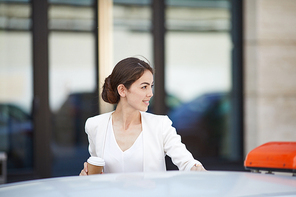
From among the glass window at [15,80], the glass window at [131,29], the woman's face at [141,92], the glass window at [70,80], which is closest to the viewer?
the woman's face at [141,92]

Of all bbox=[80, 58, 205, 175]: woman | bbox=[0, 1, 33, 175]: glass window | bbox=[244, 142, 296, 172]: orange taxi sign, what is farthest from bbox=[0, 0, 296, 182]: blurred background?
bbox=[244, 142, 296, 172]: orange taxi sign

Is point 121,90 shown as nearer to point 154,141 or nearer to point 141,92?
point 141,92

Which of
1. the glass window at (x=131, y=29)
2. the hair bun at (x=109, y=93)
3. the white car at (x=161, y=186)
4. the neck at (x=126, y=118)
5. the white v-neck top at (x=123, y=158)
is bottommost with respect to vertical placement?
the white v-neck top at (x=123, y=158)

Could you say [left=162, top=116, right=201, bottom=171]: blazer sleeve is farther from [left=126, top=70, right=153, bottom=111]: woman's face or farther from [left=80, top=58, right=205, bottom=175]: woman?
[left=126, top=70, right=153, bottom=111]: woman's face

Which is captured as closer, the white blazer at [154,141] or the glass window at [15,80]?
the white blazer at [154,141]

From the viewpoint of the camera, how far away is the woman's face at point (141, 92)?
2.34 m

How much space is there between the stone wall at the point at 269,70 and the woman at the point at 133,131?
3.30 m

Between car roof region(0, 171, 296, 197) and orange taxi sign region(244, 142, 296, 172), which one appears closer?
car roof region(0, 171, 296, 197)

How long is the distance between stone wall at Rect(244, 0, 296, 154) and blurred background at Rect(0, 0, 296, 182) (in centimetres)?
1

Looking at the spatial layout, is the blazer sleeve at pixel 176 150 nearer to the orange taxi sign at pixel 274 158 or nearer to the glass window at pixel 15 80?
the orange taxi sign at pixel 274 158

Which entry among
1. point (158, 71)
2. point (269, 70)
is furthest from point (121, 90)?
point (269, 70)

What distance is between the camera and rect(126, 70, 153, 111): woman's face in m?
2.34

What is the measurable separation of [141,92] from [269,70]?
11.5 feet

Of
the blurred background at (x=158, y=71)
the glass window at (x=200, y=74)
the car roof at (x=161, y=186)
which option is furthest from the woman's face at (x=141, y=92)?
the glass window at (x=200, y=74)
